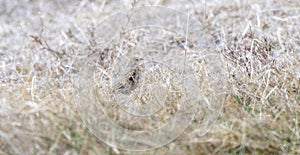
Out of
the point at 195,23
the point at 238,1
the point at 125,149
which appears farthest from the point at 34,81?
the point at 238,1

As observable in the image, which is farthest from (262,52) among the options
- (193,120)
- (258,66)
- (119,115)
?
(119,115)

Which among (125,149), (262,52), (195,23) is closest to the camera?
(125,149)

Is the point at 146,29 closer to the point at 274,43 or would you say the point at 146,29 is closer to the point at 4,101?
the point at 274,43

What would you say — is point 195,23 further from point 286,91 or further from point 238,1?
point 286,91

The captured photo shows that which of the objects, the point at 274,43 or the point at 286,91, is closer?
the point at 286,91

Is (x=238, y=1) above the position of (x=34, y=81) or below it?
above

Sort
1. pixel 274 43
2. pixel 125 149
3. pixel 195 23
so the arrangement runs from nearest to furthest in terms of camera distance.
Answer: pixel 125 149
pixel 274 43
pixel 195 23

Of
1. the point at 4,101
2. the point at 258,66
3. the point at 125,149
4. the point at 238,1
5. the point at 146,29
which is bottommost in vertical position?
the point at 125,149
